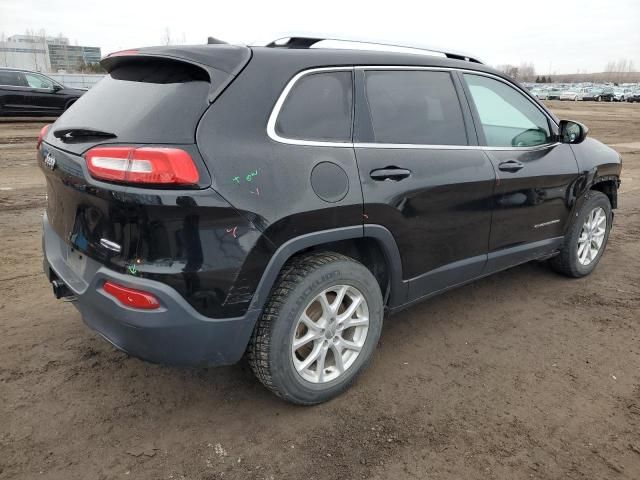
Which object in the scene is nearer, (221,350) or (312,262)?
(221,350)

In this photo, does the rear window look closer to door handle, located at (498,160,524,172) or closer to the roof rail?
the roof rail

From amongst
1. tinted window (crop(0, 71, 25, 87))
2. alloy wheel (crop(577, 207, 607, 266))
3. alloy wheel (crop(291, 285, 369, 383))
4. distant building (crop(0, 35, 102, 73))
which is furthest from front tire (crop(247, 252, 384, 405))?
distant building (crop(0, 35, 102, 73))

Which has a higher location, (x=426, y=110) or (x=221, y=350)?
(x=426, y=110)

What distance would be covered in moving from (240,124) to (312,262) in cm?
73

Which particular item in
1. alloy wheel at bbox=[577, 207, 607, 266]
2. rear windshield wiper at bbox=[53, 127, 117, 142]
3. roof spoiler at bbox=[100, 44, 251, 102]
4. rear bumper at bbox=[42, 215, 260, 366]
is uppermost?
roof spoiler at bbox=[100, 44, 251, 102]

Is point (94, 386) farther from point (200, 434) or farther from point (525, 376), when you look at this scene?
point (525, 376)

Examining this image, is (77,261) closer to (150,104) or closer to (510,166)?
(150,104)

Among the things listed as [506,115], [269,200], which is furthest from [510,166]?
[269,200]

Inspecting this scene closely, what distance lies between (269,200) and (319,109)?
61cm

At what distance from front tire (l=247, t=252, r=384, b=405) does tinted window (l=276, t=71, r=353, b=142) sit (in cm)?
60

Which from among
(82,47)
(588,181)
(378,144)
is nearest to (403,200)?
(378,144)

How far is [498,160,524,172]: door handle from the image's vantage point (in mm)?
3392

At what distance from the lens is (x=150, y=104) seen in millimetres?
2318

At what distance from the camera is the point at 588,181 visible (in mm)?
4176
